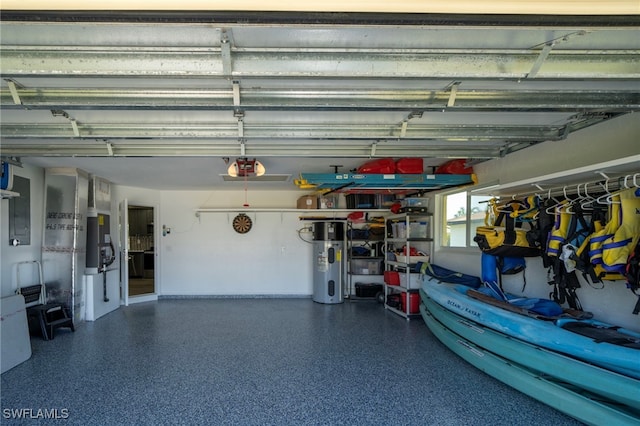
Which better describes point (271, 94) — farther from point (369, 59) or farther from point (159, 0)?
point (159, 0)

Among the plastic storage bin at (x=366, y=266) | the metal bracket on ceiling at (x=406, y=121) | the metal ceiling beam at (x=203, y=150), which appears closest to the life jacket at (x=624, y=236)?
the metal bracket on ceiling at (x=406, y=121)

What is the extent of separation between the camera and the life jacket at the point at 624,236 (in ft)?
8.06

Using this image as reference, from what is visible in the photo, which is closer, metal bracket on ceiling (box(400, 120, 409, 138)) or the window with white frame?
metal bracket on ceiling (box(400, 120, 409, 138))

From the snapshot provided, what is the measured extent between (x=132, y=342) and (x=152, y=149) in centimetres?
253

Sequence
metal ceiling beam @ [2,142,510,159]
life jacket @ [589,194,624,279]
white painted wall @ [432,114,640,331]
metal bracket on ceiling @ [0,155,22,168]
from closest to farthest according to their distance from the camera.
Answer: life jacket @ [589,194,624,279] < white painted wall @ [432,114,640,331] < metal ceiling beam @ [2,142,510,159] < metal bracket on ceiling @ [0,155,22,168]

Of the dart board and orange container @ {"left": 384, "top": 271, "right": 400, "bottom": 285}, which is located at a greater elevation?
the dart board

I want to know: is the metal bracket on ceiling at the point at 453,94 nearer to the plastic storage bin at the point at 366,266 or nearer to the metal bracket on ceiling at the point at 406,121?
the metal bracket on ceiling at the point at 406,121

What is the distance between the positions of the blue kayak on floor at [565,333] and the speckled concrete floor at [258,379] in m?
0.53

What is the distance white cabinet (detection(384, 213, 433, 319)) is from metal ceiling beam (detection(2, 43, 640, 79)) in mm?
4063

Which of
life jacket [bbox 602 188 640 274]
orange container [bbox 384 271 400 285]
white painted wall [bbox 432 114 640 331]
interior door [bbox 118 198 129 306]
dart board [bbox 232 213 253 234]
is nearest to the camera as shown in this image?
life jacket [bbox 602 188 640 274]

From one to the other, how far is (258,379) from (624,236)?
10.1ft

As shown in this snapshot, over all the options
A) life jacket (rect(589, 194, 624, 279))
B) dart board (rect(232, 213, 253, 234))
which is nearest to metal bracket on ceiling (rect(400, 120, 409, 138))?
life jacket (rect(589, 194, 624, 279))

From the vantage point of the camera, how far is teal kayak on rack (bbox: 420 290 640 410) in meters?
2.28

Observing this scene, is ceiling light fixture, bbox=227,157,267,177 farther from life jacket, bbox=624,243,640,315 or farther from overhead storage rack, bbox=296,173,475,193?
life jacket, bbox=624,243,640,315
